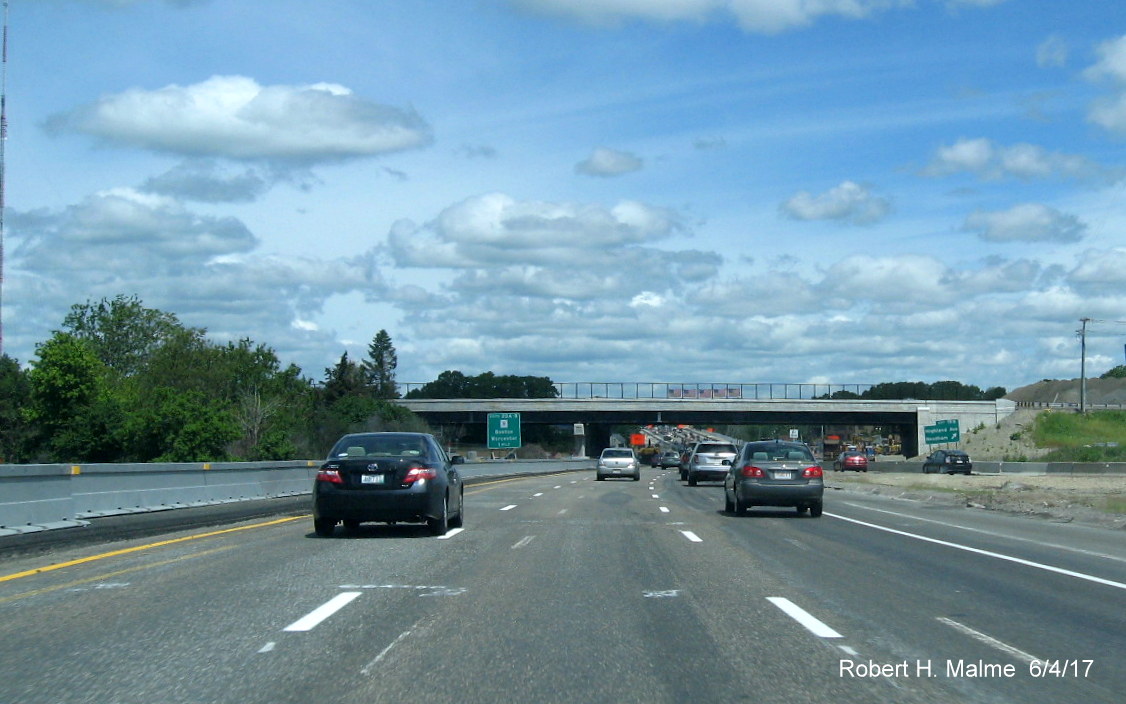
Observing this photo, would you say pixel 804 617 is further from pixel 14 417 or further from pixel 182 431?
pixel 14 417

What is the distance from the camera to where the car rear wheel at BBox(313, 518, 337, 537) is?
1723 centimetres

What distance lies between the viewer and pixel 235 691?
7.15 m

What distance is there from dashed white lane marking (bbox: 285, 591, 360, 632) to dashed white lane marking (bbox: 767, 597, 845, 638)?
3956 millimetres

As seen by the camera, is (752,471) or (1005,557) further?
(752,471)

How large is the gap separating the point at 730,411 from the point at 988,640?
294 ft

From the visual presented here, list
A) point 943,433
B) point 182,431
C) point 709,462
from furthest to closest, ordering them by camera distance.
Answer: point 943,433, point 182,431, point 709,462

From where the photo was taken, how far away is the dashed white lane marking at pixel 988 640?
849 cm

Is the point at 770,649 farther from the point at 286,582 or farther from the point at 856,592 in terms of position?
the point at 286,582

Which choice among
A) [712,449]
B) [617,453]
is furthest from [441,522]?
[617,453]

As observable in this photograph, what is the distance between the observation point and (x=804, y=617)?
10102 millimetres

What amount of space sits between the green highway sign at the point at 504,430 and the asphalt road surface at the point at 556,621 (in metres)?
56.4

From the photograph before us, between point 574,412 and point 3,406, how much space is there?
46991 millimetres

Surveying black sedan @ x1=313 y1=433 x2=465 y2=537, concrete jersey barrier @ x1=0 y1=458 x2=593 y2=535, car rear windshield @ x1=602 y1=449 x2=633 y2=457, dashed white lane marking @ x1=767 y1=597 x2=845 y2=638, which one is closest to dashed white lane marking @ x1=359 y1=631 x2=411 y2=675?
dashed white lane marking @ x1=767 y1=597 x2=845 y2=638

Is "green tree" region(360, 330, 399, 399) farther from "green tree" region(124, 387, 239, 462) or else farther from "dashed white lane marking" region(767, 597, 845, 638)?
"dashed white lane marking" region(767, 597, 845, 638)
